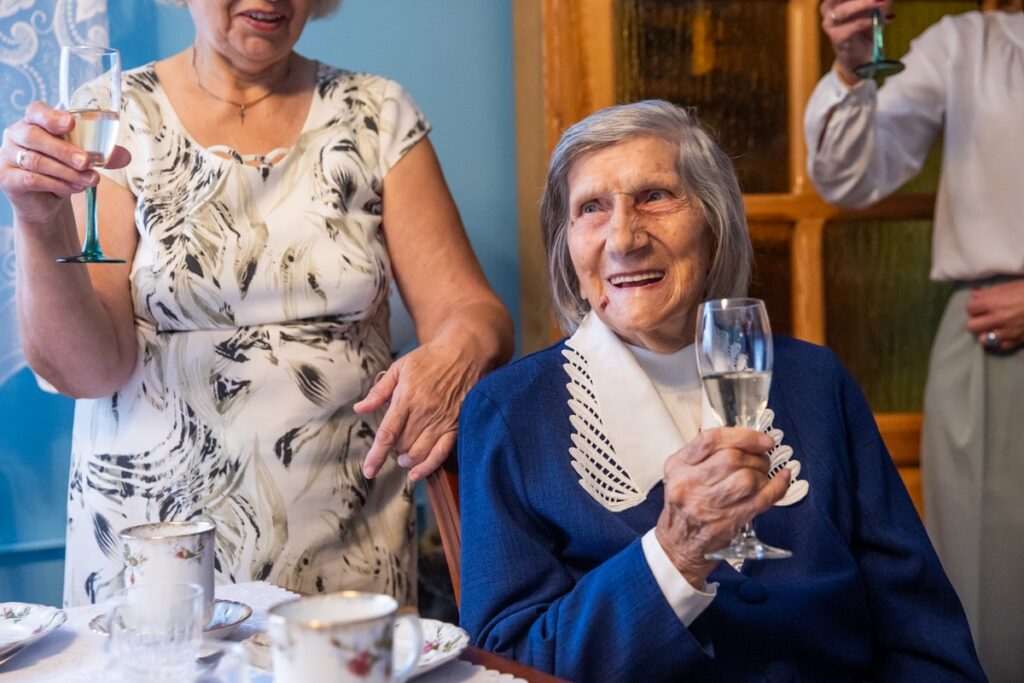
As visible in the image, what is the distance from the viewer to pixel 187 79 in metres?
1.92

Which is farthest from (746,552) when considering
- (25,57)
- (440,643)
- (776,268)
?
(25,57)

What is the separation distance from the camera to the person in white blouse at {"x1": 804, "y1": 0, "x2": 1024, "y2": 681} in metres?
2.21

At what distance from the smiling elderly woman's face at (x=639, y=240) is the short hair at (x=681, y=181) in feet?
0.05

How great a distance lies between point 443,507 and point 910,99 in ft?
4.76

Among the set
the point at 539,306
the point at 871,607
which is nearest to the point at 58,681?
the point at 871,607

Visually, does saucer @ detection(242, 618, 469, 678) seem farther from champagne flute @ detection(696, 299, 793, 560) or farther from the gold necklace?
the gold necklace

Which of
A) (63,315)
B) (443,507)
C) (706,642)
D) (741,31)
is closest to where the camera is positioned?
(706,642)

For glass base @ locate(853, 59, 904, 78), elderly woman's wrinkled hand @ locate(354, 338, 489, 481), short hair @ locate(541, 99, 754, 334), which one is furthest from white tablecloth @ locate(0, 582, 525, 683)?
glass base @ locate(853, 59, 904, 78)

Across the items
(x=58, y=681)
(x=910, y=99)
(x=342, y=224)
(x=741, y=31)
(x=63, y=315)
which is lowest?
(x=58, y=681)

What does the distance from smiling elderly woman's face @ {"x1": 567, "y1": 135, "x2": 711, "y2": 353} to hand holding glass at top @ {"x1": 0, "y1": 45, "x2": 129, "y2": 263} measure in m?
0.61

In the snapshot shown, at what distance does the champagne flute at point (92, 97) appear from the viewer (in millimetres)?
1458

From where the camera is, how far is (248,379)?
1.77 m

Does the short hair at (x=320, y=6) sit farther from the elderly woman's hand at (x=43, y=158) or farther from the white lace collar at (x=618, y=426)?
the white lace collar at (x=618, y=426)

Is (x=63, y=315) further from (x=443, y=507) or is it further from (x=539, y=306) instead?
(x=539, y=306)
